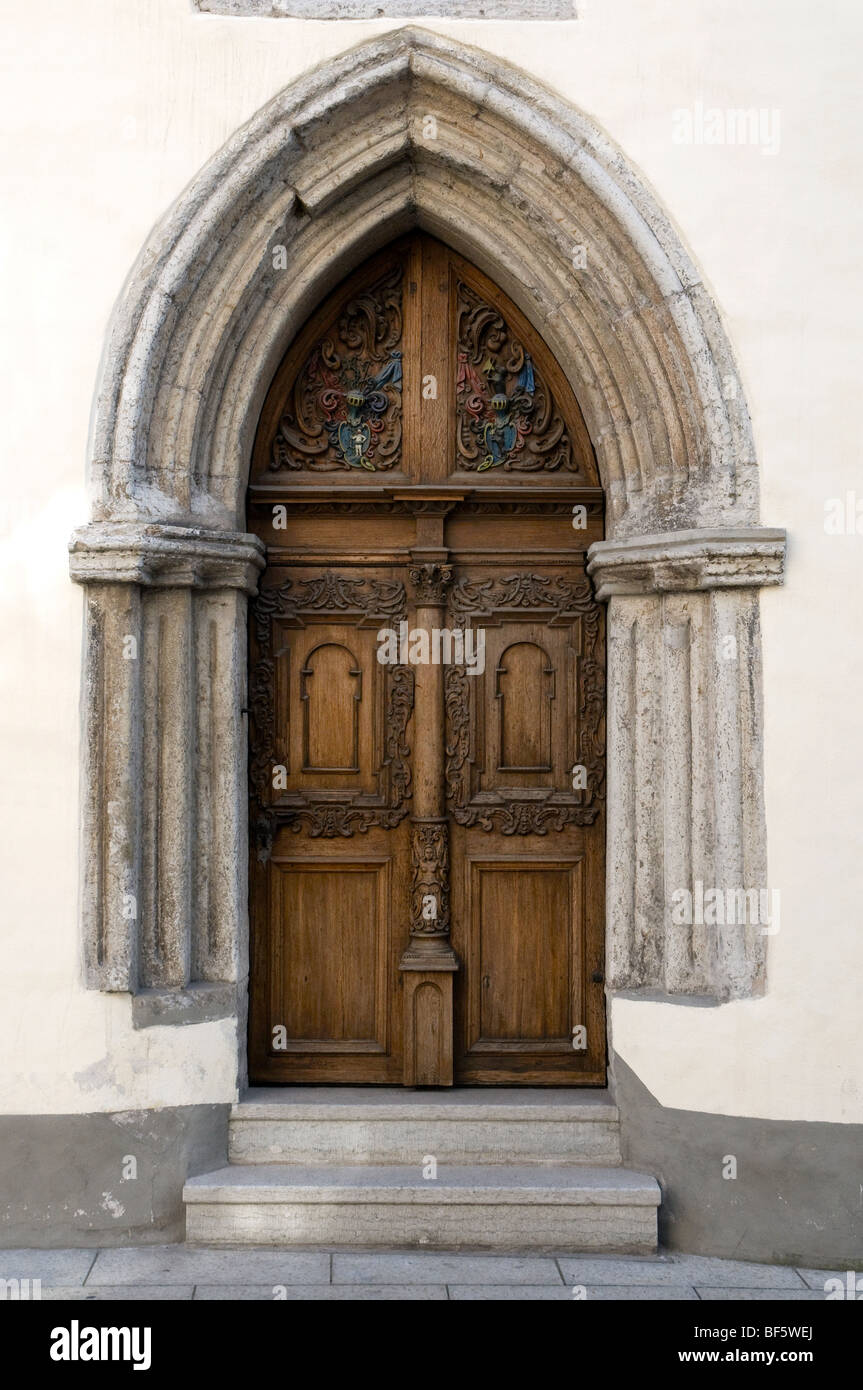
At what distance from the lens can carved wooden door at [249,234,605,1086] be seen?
4922 mm

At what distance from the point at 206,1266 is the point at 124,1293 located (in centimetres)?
30

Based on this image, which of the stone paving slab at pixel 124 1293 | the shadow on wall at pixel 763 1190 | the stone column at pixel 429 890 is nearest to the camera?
the stone paving slab at pixel 124 1293

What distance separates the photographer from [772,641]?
175 inches

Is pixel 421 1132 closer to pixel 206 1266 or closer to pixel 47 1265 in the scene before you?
pixel 206 1266

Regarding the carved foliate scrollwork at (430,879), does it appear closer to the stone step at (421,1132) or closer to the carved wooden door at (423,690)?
the carved wooden door at (423,690)

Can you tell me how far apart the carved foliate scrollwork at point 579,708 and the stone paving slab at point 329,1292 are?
5.42ft

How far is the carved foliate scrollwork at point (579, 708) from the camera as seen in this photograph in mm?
4938

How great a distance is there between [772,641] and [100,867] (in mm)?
2469

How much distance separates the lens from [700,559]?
→ 14.6 ft

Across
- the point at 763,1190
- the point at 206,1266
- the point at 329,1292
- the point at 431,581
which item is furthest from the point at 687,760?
the point at 206,1266

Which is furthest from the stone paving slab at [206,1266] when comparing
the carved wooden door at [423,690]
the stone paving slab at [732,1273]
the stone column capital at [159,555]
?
the stone column capital at [159,555]

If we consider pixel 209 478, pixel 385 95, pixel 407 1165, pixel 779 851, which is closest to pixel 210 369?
pixel 209 478

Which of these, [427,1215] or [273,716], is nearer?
[427,1215]

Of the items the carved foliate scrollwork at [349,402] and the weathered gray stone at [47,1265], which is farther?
the carved foliate scrollwork at [349,402]
